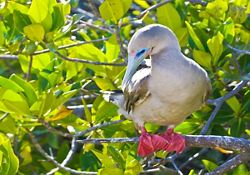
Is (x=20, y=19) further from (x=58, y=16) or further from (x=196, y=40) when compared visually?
(x=196, y=40)

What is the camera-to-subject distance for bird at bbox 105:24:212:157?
3662mm

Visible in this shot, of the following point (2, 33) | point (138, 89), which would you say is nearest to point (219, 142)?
point (138, 89)

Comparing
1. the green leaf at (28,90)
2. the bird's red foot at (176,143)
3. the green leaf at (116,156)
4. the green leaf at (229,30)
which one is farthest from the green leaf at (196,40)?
the green leaf at (28,90)

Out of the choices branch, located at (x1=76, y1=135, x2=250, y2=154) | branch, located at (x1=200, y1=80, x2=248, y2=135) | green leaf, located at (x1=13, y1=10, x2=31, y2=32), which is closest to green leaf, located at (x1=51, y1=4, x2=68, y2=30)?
green leaf, located at (x1=13, y1=10, x2=31, y2=32)

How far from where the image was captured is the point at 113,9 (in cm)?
407

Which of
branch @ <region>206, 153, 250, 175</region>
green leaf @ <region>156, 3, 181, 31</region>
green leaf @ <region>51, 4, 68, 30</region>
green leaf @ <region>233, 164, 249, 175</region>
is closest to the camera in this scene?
branch @ <region>206, 153, 250, 175</region>

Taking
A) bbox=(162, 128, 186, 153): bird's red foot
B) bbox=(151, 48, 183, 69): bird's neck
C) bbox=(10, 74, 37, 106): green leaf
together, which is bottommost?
bbox=(162, 128, 186, 153): bird's red foot

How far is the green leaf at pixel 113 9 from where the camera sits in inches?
159

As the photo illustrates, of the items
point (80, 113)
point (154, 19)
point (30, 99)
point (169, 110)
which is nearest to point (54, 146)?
point (80, 113)

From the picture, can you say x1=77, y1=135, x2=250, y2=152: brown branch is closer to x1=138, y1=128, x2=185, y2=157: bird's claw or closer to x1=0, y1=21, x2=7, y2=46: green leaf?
x1=138, y1=128, x2=185, y2=157: bird's claw

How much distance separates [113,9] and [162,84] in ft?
1.95

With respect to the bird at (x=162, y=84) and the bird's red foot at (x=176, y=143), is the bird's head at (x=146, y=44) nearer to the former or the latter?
the bird at (x=162, y=84)

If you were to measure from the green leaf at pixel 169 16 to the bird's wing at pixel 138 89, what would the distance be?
1.77 feet

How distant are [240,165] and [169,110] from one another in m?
0.46
